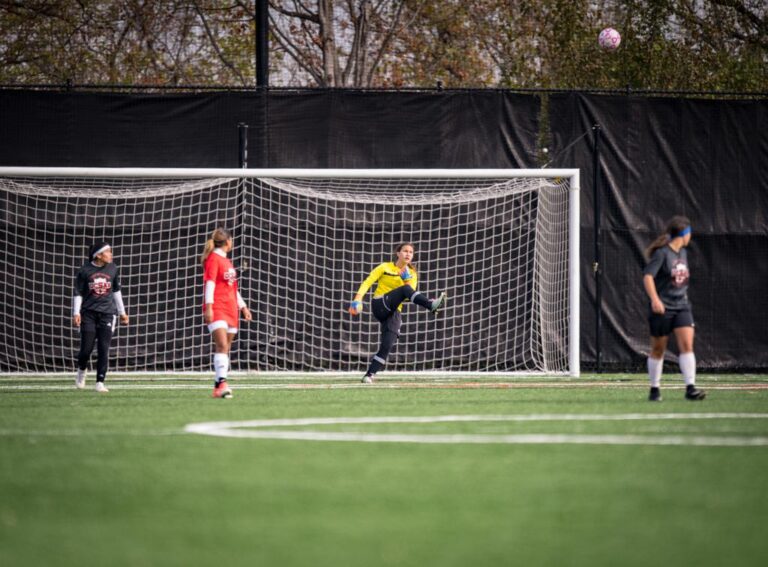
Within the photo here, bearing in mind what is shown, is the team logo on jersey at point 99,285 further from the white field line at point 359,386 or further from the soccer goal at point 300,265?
the soccer goal at point 300,265

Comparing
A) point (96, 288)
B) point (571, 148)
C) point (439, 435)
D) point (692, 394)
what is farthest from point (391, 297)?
point (439, 435)

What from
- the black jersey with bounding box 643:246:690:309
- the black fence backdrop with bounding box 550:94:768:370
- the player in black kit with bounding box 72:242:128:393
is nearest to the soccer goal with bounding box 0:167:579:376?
the black fence backdrop with bounding box 550:94:768:370

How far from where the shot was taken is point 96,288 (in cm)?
1358

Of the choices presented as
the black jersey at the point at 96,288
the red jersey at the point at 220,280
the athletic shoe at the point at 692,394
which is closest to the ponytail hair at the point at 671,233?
the athletic shoe at the point at 692,394

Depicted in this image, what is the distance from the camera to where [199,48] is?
22.7 metres

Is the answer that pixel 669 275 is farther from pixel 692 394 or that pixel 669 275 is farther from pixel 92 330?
pixel 92 330

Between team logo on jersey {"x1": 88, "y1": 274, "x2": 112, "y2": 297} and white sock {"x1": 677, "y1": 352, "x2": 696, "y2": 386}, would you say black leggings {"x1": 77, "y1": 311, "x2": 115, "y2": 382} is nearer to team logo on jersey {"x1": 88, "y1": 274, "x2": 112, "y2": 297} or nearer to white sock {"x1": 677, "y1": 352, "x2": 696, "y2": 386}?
team logo on jersey {"x1": 88, "y1": 274, "x2": 112, "y2": 297}

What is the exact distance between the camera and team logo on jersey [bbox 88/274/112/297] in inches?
535

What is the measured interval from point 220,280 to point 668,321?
4248 millimetres

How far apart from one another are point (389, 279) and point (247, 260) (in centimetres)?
300

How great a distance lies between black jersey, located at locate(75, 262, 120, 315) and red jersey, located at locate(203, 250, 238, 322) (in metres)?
2.57

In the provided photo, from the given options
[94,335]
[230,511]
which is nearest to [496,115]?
[94,335]

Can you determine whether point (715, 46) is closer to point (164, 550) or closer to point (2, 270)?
point (2, 270)

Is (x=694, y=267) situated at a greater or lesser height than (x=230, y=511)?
greater
